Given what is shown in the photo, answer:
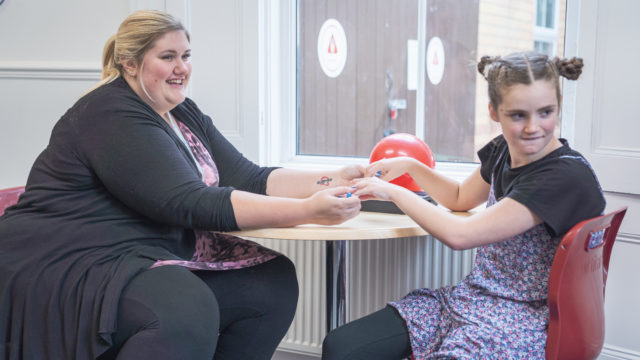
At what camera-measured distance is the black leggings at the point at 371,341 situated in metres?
1.39

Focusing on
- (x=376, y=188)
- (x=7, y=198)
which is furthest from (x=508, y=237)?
(x=7, y=198)

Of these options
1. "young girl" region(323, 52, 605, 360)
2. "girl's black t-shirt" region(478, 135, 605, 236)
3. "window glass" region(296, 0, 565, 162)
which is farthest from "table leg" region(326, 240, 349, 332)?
"window glass" region(296, 0, 565, 162)

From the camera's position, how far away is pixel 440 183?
177 cm

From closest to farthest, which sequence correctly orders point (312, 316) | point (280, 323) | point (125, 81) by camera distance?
point (125, 81), point (280, 323), point (312, 316)

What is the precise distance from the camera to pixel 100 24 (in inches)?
108

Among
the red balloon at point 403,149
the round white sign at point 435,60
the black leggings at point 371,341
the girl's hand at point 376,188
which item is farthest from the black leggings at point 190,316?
the round white sign at point 435,60

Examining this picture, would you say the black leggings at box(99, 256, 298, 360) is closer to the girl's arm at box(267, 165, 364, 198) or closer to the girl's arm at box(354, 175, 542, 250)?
the girl's arm at box(267, 165, 364, 198)

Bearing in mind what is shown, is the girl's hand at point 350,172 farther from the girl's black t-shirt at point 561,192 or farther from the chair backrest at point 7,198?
the chair backrest at point 7,198

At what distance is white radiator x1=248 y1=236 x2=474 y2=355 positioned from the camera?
2246 mm

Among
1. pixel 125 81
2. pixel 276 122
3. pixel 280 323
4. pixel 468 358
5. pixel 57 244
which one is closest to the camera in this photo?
pixel 468 358

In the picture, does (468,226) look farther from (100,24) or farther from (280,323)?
(100,24)

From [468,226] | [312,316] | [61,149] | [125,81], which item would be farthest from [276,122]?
[468,226]

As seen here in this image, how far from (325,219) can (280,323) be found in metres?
0.41

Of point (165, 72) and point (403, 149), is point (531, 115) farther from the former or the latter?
point (165, 72)
